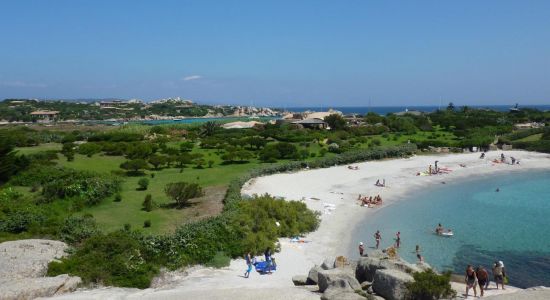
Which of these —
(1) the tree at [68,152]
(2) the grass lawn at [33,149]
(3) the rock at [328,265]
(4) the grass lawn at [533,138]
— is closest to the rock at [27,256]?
(3) the rock at [328,265]

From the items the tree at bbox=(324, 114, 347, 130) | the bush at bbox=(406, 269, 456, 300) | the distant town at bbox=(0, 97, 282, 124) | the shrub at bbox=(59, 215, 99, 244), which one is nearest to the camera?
the bush at bbox=(406, 269, 456, 300)

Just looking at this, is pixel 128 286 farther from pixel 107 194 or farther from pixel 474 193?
pixel 474 193

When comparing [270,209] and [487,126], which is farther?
[487,126]

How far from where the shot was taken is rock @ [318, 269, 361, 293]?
564 inches

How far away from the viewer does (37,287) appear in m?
14.6

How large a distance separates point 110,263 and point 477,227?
21521 millimetres

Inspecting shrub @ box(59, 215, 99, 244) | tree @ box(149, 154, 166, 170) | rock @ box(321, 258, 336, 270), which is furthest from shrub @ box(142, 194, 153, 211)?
tree @ box(149, 154, 166, 170)

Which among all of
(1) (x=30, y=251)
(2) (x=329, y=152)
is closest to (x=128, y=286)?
(1) (x=30, y=251)

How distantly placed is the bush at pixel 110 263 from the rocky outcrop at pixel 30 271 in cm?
54

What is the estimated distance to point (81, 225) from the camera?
69.5ft

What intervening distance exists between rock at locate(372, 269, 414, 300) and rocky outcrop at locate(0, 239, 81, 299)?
36.6 ft

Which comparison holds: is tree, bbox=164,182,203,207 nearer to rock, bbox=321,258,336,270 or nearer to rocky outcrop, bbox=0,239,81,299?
rocky outcrop, bbox=0,239,81,299

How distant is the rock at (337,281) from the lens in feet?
47.0

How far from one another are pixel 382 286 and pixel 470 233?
13413 millimetres
